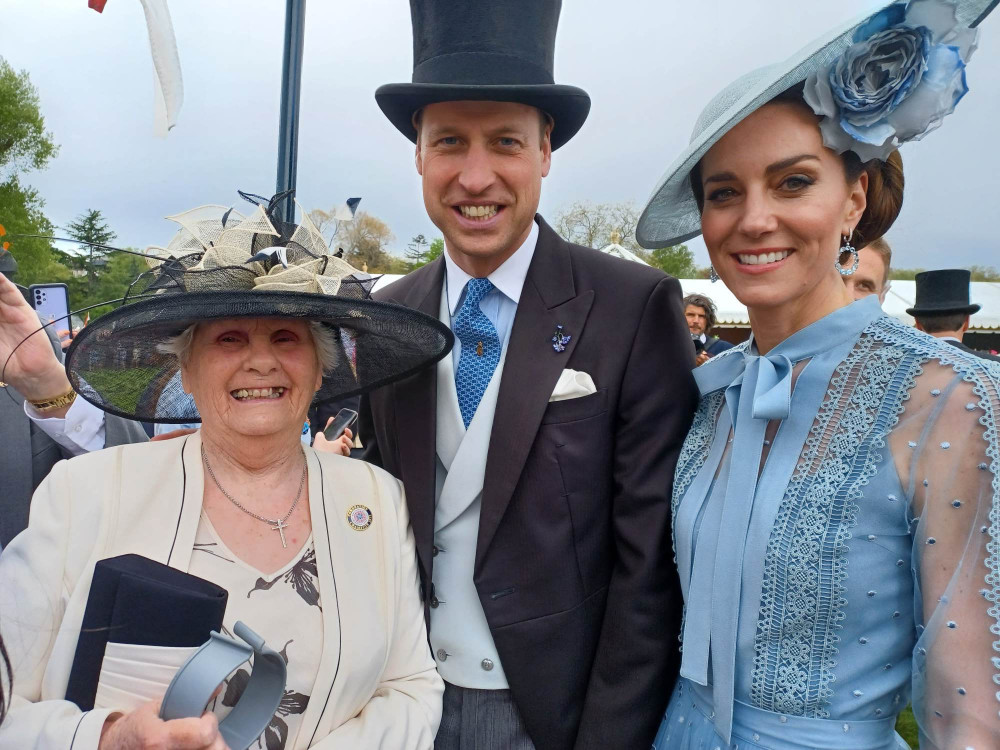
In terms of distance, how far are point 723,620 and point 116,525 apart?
1339 millimetres

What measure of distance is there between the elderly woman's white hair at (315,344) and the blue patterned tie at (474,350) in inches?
14.0

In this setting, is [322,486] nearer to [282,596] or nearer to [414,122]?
[282,596]

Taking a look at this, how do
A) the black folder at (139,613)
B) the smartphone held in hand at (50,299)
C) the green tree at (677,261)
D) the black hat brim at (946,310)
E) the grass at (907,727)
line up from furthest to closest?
the green tree at (677,261) → the black hat brim at (946,310) → the grass at (907,727) → the smartphone held in hand at (50,299) → the black folder at (139,613)

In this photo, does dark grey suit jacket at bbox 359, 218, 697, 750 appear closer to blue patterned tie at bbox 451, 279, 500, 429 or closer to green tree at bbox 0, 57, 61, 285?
blue patterned tie at bbox 451, 279, 500, 429

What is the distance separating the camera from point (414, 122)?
2.13 metres

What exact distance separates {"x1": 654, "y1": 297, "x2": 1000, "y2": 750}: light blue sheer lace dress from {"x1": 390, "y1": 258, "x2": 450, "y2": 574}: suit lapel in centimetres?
66

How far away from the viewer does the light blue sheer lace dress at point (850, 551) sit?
52.1 inches

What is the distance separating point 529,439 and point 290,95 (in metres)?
1.59

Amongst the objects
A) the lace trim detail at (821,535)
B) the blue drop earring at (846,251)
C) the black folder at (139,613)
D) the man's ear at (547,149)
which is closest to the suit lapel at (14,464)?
the black folder at (139,613)

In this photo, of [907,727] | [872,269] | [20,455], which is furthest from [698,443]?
[907,727]

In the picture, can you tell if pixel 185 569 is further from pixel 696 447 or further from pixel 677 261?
pixel 677 261

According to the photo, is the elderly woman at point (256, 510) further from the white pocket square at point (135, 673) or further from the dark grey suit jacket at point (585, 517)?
the dark grey suit jacket at point (585, 517)

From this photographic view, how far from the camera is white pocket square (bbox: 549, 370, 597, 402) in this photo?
1.82 metres

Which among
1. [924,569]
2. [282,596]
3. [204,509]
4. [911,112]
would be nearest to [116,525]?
[204,509]
